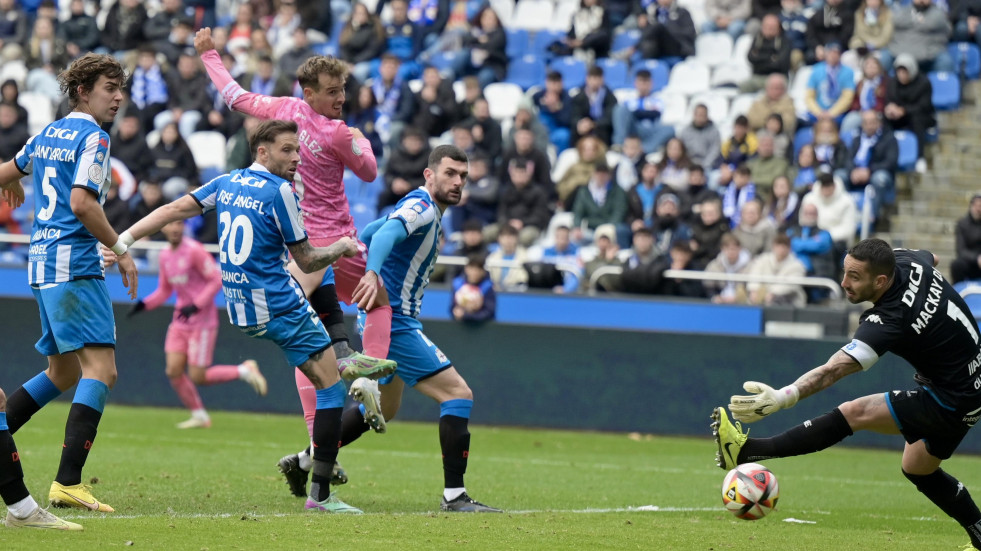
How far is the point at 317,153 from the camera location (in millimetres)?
9016

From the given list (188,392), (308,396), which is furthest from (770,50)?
(308,396)

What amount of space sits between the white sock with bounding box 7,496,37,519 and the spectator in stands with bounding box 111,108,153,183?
13989mm

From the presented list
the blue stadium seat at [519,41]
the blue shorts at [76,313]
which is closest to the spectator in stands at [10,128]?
the blue stadium seat at [519,41]

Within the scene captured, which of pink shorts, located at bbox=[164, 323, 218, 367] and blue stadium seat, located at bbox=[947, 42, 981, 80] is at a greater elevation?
Answer: blue stadium seat, located at bbox=[947, 42, 981, 80]

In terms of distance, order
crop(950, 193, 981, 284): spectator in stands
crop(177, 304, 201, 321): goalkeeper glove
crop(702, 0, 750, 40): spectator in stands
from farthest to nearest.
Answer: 1. crop(702, 0, 750, 40): spectator in stands
2. crop(950, 193, 981, 284): spectator in stands
3. crop(177, 304, 201, 321): goalkeeper glove

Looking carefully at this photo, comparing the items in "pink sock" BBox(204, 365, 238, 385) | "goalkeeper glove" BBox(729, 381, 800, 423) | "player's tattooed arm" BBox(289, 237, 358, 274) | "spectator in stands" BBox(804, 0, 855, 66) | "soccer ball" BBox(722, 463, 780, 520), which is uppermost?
"spectator in stands" BBox(804, 0, 855, 66)

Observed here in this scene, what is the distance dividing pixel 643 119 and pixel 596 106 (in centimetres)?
83

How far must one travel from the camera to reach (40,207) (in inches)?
308

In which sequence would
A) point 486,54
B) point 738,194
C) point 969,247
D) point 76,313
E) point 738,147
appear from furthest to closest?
point 486,54
point 738,147
point 738,194
point 969,247
point 76,313

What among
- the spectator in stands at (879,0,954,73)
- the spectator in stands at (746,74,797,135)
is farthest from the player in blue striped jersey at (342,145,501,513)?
the spectator in stands at (879,0,954,73)

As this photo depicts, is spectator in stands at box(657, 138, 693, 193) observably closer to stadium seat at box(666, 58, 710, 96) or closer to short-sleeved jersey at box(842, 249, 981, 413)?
stadium seat at box(666, 58, 710, 96)

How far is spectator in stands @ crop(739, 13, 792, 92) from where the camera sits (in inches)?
789

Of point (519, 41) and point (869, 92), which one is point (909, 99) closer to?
point (869, 92)

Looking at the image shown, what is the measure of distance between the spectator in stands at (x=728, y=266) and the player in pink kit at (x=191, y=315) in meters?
5.87
